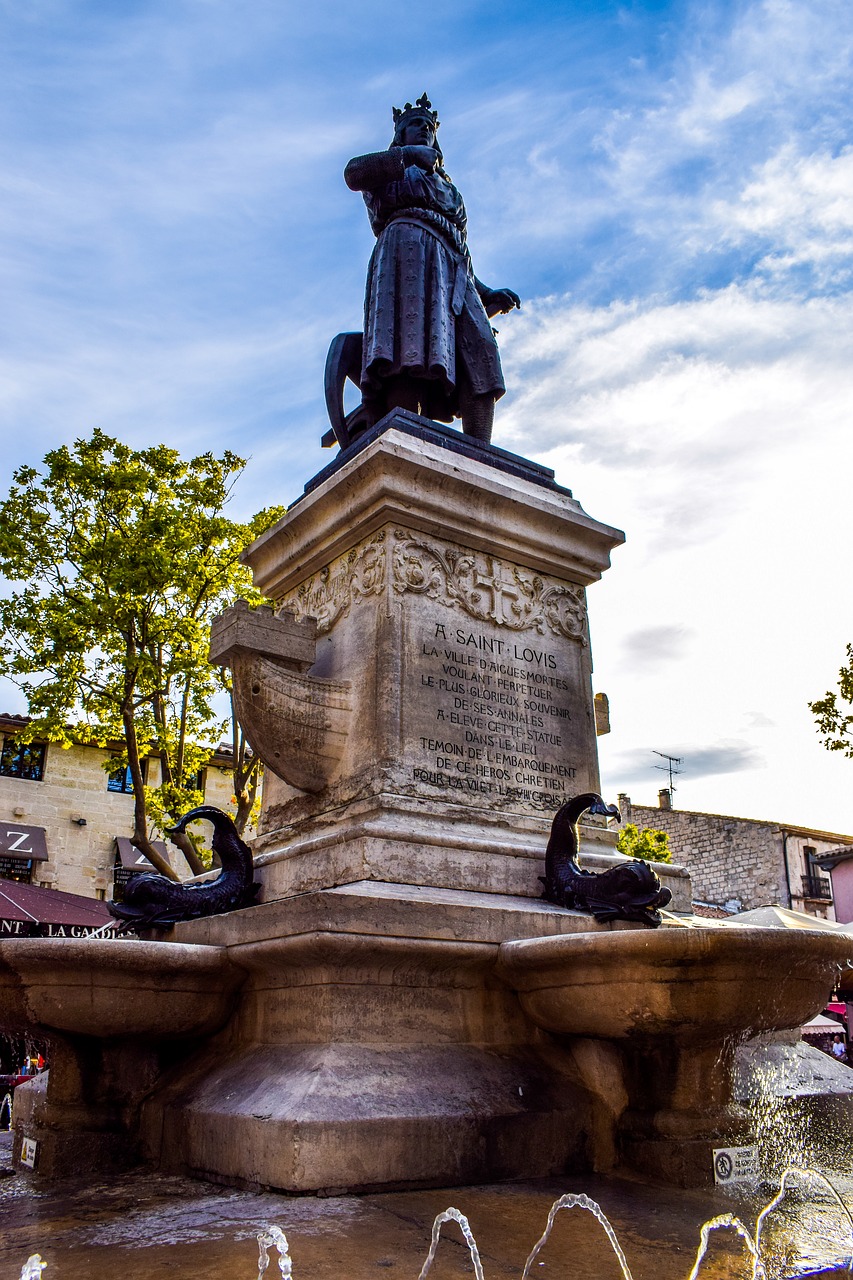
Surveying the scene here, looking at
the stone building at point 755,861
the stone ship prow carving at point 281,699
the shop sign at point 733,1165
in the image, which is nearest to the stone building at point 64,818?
the stone building at point 755,861

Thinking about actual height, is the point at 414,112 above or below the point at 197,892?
above

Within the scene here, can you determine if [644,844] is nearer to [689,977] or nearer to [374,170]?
[374,170]

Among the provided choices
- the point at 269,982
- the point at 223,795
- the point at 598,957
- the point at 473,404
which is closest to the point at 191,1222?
the point at 269,982

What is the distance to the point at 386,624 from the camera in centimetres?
554

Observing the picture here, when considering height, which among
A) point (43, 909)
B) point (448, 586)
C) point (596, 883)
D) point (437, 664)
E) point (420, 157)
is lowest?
point (596, 883)

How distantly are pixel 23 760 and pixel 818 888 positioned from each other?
26.9 metres

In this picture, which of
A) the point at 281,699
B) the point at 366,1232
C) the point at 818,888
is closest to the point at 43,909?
the point at 281,699

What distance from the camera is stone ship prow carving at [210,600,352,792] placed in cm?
537

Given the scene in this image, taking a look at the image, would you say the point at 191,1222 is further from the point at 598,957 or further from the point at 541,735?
the point at 541,735

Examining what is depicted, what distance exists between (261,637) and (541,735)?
1.75 m

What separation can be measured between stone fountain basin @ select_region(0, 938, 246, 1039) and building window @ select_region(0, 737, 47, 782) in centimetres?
2478

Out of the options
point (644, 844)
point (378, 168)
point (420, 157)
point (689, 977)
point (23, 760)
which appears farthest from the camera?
point (644, 844)

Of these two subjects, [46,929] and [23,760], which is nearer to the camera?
[46,929]

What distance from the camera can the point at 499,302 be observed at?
8070 mm
